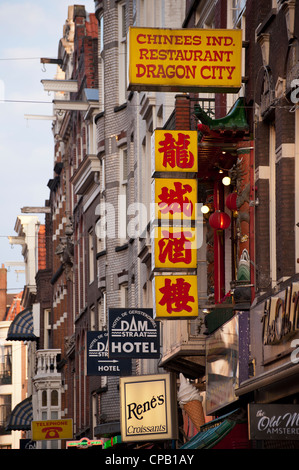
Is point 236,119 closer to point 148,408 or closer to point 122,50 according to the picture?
point 148,408

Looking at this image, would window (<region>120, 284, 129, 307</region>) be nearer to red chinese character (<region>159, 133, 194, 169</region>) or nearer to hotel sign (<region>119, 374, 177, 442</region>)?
hotel sign (<region>119, 374, 177, 442</region>)

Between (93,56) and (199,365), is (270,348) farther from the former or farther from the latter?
(93,56)

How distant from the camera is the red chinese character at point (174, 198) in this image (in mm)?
21111

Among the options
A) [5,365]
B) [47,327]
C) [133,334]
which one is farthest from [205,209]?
[5,365]

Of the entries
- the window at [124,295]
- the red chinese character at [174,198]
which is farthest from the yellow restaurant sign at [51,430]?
the red chinese character at [174,198]

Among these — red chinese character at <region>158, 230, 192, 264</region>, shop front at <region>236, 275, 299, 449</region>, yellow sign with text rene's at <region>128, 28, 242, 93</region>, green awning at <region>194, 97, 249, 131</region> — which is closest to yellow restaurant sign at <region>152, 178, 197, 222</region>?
red chinese character at <region>158, 230, 192, 264</region>

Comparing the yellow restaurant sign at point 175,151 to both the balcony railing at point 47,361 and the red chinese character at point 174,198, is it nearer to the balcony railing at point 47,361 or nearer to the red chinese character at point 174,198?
the red chinese character at point 174,198

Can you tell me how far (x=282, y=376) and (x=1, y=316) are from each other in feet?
324

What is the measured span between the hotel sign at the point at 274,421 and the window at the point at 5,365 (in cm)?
8524

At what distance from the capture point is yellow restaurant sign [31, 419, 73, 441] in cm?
4367

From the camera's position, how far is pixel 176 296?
21469mm

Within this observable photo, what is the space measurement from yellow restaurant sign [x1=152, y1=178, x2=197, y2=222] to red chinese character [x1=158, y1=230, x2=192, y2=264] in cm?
40

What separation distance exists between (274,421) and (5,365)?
284 ft
